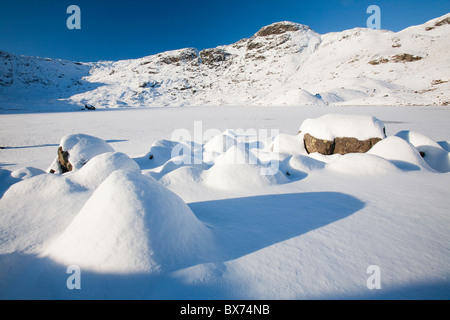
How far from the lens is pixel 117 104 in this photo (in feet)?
124

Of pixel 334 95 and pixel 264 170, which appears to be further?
pixel 334 95

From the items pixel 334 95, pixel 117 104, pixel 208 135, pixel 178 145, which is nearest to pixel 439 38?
pixel 334 95

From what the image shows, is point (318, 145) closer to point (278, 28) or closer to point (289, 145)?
point (289, 145)

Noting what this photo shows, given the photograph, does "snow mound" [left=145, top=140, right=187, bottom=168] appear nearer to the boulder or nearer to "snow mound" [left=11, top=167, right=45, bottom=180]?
"snow mound" [left=11, top=167, right=45, bottom=180]

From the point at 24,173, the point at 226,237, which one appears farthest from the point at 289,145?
the point at 24,173

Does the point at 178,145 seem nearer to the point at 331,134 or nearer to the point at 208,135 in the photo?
the point at 208,135

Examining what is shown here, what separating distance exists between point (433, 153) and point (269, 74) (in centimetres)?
4668

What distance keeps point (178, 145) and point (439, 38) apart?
50.2 m

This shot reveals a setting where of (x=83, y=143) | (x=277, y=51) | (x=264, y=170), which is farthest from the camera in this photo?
(x=277, y=51)

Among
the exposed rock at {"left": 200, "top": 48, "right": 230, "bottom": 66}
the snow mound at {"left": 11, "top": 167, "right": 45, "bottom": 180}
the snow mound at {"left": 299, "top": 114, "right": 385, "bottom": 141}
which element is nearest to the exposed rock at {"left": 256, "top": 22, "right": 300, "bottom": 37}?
the exposed rock at {"left": 200, "top": 48, "right": 230, "bottom": 66}

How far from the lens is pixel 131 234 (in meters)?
1.49

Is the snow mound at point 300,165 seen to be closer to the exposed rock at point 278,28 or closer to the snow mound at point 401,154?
Answer: the snow mound at point 401,154

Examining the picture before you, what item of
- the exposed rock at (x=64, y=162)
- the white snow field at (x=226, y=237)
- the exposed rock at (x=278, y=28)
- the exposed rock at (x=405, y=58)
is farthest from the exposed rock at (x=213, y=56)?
the white snow field at (x=226, y=237)

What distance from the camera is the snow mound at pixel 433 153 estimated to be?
13.3 feet
